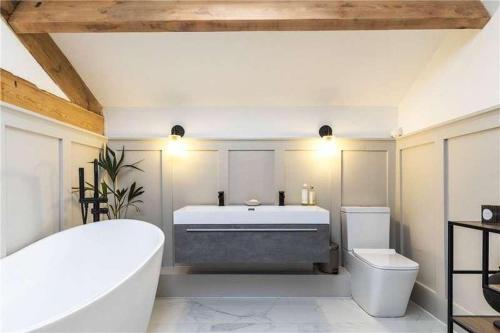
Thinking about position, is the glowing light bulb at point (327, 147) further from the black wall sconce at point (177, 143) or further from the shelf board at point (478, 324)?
the shelf board at point (478, 324)

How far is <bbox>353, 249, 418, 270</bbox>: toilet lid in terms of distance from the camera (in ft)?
7.45

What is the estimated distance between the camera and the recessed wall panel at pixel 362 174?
123 inches

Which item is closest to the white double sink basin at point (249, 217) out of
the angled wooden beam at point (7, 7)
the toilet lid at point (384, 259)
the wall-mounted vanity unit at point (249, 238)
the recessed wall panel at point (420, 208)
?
the wall-mounted vanity unit at point (249, 238)

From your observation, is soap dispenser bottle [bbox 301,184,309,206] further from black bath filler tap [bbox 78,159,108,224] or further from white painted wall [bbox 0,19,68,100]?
white painted wall [bbox 0,19,68,100]

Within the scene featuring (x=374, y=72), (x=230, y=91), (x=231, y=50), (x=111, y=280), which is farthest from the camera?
(x=230, y=91)

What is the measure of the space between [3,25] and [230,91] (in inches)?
66.9

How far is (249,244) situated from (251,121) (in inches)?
50.1

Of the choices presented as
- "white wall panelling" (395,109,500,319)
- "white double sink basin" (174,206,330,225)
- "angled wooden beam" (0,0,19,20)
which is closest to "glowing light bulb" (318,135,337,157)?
"white wall panelling" (395,109,500,319)

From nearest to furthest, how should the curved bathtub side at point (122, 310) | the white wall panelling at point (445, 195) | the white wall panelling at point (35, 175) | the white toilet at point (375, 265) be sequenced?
the curved bathtub side at point (122, 310) < the white wall panelling at point (35, 175) < the white wall panelling at point (445, 195) < the white toilet at point (375, 265)

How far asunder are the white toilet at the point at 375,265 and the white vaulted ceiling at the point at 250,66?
1.14 m

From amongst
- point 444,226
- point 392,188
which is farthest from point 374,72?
point 444,226

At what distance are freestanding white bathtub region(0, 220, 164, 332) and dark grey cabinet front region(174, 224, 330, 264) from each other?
37 centimetres

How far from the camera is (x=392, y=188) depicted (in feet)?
10.2

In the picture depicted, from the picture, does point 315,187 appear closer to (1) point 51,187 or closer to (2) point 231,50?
(2) point 231,50
